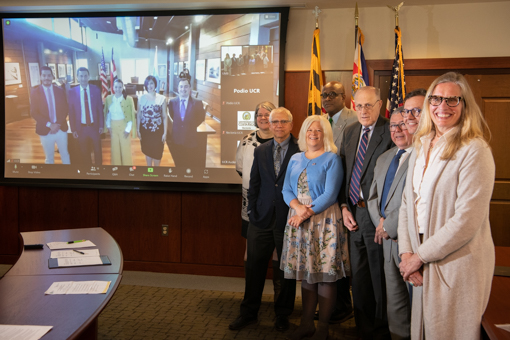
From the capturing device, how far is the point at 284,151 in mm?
2908

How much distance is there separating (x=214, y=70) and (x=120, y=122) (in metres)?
1.13

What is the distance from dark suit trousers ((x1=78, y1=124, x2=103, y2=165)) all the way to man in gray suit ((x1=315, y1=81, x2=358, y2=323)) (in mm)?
2479

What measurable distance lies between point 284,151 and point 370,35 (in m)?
1.94

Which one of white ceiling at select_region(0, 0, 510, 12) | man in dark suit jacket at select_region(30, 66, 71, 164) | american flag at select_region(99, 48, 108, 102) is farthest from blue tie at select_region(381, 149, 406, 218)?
man in dark suit jacket at select_region(30, 66, 71, 164)

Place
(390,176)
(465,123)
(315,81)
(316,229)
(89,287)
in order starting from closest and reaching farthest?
(465,123), (89,287), (390,176), (316,229), (315,81)

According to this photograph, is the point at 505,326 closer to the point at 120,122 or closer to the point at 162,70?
the point at 162,70

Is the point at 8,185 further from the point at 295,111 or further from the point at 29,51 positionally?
the point at 295,111

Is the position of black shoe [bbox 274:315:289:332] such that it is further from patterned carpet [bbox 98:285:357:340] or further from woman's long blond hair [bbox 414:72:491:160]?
woman's long blond hair [bbox 414:72:491:160]

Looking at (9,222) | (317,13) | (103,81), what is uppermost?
(317,13)

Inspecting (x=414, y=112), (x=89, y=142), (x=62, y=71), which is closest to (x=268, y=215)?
(x=414, y=112)

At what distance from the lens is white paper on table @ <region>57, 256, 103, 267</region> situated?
215cm

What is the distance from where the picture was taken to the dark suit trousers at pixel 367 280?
2445 millimetres

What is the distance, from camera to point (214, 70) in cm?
416

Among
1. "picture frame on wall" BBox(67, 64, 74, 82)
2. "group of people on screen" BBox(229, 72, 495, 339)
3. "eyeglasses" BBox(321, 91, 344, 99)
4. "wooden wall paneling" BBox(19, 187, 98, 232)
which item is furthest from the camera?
"wooden wall paneling" BBox(19, 187, 98, 232)
